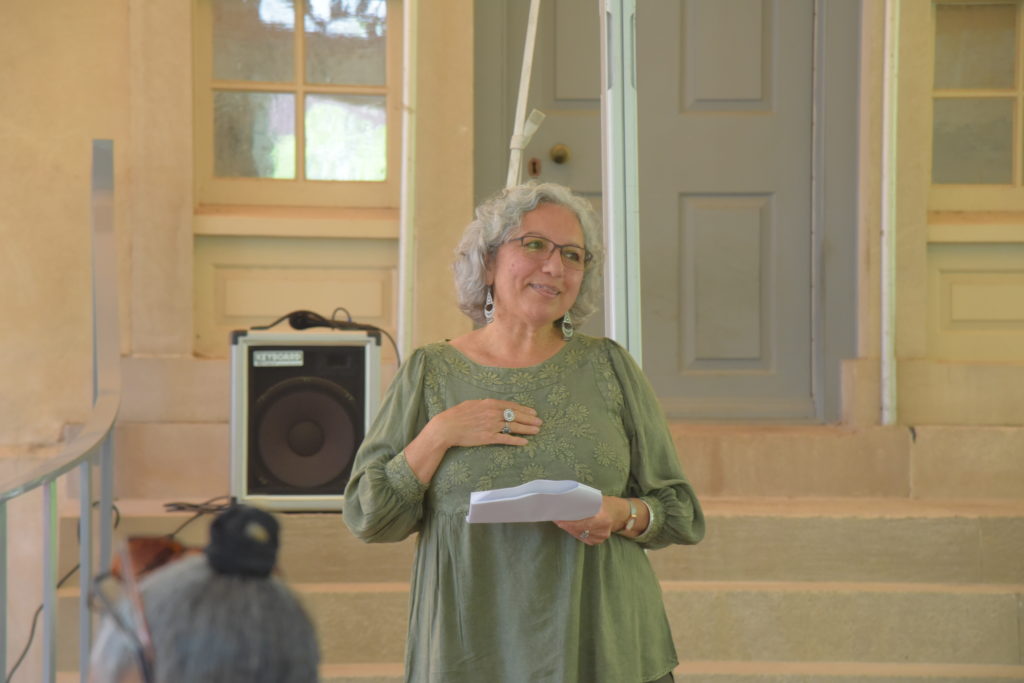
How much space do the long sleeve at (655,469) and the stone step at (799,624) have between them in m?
1.43

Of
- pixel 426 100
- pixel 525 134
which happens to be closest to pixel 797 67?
pixel 426 100

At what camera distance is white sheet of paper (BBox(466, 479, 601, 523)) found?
164cm

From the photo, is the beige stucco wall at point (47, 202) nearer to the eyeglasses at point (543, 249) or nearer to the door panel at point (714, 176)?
the door panel at point (714, 176)

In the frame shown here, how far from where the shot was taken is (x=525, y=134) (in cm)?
282

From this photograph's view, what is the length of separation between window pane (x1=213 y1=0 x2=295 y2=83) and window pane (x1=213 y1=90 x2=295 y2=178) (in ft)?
0.25

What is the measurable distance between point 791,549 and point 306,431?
1488mm

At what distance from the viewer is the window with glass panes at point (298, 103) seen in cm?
432

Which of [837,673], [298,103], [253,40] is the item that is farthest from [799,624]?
[253,40]

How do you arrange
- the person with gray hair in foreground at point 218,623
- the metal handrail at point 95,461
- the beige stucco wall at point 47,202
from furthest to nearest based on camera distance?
the beige stucco wall at point 47,202, the metal handrail at point 95,461, the person with gray hair in foreground at point 218,623

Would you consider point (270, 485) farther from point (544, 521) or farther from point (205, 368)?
point (544, 521)

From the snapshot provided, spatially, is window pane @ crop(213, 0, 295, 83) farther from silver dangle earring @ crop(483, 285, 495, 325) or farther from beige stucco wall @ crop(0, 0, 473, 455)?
silver dangle earring @ crop(483, 285, 495, 325)

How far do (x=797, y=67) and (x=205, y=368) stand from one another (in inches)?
94.6

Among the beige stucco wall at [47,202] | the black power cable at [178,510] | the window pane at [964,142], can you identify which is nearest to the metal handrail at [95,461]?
the black power cable at [178,510]

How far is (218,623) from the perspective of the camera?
541mm
